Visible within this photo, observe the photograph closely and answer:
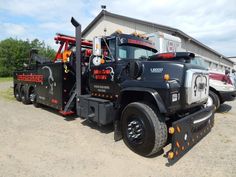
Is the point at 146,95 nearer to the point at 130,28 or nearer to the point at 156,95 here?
the point at 156,95

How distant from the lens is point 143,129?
12.7ft

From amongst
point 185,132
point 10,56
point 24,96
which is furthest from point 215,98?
point 10,56

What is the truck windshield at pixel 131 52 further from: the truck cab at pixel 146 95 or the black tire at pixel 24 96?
the black tire at pixel 24 96

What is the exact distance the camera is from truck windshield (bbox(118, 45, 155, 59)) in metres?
4.81

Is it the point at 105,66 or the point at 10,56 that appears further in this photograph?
the point at 10,56

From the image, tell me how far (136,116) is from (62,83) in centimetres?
317

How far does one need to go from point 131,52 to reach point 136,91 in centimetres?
130

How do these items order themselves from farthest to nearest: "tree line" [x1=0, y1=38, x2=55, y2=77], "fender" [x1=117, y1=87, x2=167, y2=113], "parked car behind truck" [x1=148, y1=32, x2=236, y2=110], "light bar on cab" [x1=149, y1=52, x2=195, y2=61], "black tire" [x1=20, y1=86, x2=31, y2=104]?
"tree line" [x1=0, y1=38, x2=55, y2=77]
"black tire" [x1=20, y1=86, x2=31, y2=104]
"parked car behind truck" [x1=148, y1=32, x2=236, y2=110]
"light bar on cab" [x1=149, y1=52, x2=195, y2=61]
"fender" [x1=117, y1=87, x2=167, y2=113]

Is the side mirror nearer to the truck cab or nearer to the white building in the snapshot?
the truck cab

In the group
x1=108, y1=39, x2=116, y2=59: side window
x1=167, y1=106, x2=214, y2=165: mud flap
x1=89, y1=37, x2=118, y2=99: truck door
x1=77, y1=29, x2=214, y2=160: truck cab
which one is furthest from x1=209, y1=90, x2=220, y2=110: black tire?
x1=108, y1=39, x2=116, y2=59: side window

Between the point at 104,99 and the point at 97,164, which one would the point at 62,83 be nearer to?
the point at 104,99

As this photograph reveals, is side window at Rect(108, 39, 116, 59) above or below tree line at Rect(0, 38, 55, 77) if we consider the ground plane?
below

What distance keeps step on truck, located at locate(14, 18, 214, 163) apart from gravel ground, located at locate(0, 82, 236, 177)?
24 cm

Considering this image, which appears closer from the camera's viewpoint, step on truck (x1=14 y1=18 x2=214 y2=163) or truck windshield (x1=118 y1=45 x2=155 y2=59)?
step on truck (x1=14 y1=18 x2=214 y2=163)
